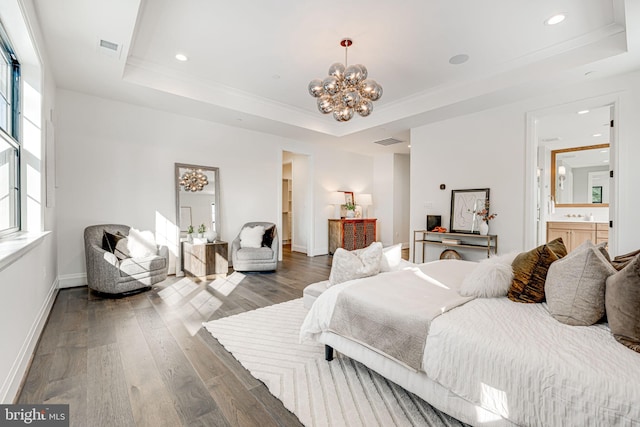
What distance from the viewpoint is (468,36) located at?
10.2 feet

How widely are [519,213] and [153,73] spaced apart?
18.2 feet

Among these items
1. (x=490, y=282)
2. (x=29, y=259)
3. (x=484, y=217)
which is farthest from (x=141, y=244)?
(x=484, y=217)

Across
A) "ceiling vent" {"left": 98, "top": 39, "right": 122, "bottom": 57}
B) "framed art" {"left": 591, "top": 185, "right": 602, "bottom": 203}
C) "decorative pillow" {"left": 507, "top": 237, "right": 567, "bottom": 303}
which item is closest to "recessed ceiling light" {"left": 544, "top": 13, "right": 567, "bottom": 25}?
"decorative pillow" {"left": 507, "top": 237, "right": 567, "bottom": 303}

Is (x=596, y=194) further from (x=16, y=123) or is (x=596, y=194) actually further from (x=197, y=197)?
(x=16, y=123)

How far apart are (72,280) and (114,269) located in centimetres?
110

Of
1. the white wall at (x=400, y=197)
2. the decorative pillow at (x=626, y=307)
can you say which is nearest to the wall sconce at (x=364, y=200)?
the white wall at (x=400, y=197)

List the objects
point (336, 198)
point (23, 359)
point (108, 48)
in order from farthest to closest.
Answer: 1. point (336, 198)
2. point (108, 48)
3. point (23, 359)

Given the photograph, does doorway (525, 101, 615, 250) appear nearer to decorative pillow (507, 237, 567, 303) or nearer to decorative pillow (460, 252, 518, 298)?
decorative pillow (507, 237, 567, 303)

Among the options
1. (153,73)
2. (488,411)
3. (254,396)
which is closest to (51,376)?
(254,396)

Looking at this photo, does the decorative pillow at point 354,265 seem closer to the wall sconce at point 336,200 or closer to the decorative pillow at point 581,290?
the decorative pillow at point 581,290

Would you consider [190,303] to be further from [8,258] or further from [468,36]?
[468,36]

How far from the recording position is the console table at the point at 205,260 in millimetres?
4531

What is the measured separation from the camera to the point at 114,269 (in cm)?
353

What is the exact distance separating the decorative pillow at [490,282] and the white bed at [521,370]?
13 cm
